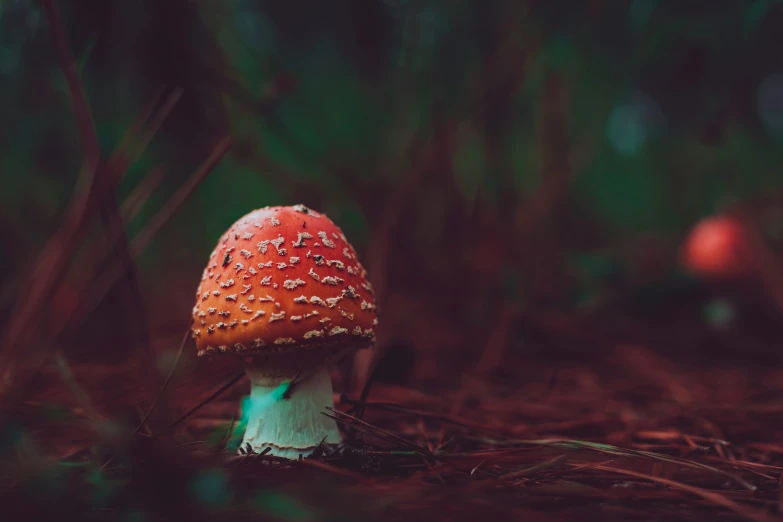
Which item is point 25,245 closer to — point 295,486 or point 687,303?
A: point 295,486

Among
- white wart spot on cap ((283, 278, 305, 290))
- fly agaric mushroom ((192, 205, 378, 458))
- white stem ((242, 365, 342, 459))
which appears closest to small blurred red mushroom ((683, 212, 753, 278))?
fly agaric mushroom ((192, 205, 378, 458))

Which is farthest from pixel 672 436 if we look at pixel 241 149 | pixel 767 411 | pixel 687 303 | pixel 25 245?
pixel 25 245

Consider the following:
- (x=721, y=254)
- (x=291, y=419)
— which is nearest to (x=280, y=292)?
(x=291, y=419)

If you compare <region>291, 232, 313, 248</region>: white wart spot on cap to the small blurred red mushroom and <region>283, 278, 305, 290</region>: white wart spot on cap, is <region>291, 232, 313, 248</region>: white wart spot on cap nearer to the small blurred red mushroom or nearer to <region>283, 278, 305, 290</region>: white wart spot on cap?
<region>283, 278, 305, 290</region>: white wart spot on cap

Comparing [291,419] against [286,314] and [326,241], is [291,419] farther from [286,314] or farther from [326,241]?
[326,241]

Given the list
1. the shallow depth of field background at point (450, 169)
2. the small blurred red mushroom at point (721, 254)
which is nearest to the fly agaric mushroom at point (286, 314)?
the shallow depth of field background at point (450, 169)
